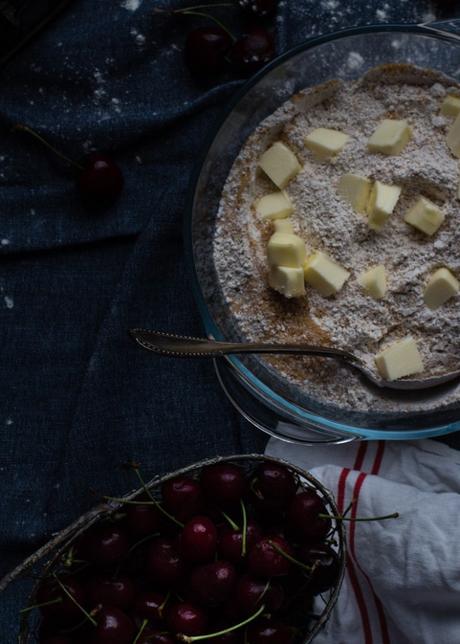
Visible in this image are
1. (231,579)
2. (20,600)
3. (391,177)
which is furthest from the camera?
(20,600)

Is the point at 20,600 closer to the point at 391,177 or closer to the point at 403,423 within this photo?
the point at 403,423

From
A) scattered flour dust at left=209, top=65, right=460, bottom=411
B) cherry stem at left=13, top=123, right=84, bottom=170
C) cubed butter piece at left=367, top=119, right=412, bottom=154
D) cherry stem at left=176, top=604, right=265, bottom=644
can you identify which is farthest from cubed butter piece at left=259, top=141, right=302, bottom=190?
cherry stem at left=176, top=604, right=265, bottom=644

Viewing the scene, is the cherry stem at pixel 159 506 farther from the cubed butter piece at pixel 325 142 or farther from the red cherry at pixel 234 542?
the cubed butter piece at pixel 325 142

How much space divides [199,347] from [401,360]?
12.6 inches

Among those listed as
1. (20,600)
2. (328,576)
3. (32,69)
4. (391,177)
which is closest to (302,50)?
(391,177)

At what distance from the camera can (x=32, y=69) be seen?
1.54 metres

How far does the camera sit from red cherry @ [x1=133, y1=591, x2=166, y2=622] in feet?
4.13

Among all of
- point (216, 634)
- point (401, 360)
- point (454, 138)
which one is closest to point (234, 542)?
point (216, 634)

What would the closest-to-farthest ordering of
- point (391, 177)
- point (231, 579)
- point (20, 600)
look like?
point (231, 579) → point (391, 177) → point (20, 600)

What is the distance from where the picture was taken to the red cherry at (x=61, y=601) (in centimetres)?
124

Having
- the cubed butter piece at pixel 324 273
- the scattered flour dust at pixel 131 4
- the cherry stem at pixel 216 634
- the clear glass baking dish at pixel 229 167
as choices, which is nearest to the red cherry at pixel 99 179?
the clear glass baking dish at pixel 229 167

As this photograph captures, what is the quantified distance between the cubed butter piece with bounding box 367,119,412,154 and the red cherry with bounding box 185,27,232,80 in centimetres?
34

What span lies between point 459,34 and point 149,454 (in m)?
0.90

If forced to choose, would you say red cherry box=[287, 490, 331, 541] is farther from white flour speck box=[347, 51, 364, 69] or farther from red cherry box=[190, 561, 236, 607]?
white flour speck box=[347, 51, 364, 69]
